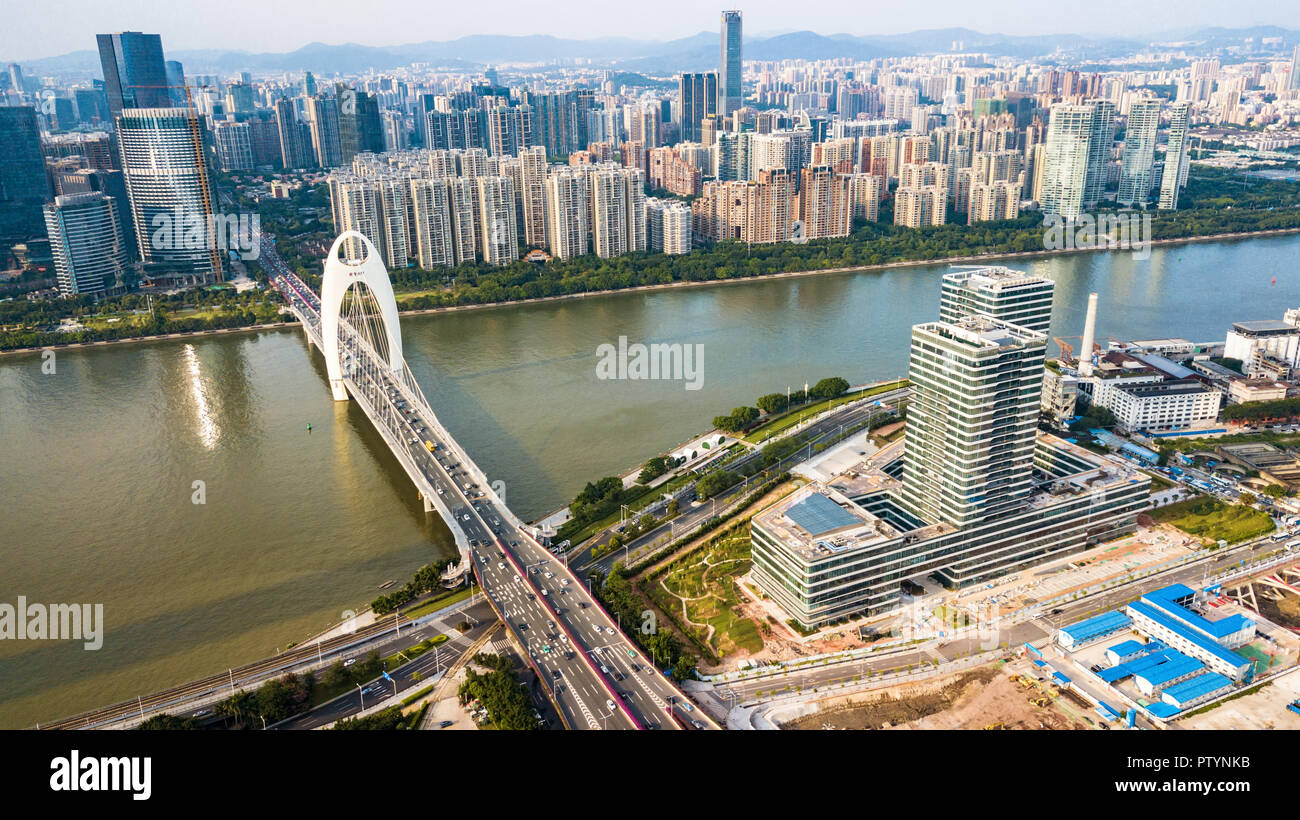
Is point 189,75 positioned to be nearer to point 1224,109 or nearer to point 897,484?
point 1224,109

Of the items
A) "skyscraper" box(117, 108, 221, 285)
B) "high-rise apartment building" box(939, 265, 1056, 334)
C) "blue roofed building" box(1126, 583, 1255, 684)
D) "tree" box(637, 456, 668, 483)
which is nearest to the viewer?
"blue roofed building" box(1126, 583, 1255, 684)

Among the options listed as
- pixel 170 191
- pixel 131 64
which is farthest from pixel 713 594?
pixel 131 64

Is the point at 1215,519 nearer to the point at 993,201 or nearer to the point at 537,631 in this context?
the point at 537,631

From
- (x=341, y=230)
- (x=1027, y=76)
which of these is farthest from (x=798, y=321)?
(x=1027, y=76)

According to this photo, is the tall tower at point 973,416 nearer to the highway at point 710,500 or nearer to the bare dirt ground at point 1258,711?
the bare dirt ground at point 1258,711

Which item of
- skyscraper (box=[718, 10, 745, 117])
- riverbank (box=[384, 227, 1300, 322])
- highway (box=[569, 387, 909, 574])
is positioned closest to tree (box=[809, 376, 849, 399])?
highway (box=[569, 387, 909, 574])

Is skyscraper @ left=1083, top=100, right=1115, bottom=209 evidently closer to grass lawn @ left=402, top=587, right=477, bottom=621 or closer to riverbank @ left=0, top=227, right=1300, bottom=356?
riverbank @ left=0, top=227, right=1300, bottom=356
